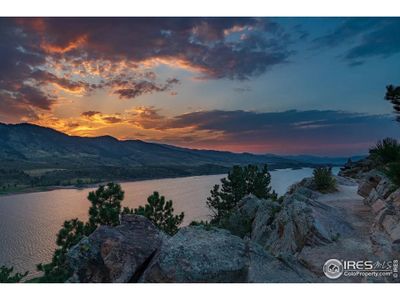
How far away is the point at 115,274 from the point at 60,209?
47.1 meters

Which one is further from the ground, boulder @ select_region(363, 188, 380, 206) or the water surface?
boulder @ select_region(363, 188, 380, 206)

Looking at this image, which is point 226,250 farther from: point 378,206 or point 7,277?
point 7,277

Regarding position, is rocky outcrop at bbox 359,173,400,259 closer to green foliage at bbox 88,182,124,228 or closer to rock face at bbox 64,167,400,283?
rock face at bbox 64,167,400,283

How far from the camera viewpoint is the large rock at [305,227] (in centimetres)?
764

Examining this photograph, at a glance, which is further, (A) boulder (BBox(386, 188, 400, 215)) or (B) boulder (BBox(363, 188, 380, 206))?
(B) boulder (BBox(363, 188, 380, 206))

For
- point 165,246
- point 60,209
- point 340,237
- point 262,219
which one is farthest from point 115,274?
point 60,209

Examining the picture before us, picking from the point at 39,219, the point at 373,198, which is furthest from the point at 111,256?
the point at 39,219

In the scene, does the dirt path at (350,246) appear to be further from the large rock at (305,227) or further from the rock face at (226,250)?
the large rock at (305,227)

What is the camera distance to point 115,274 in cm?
555

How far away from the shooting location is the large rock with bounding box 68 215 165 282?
18.4 feet

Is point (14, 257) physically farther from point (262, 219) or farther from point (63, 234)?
point (262, 219)

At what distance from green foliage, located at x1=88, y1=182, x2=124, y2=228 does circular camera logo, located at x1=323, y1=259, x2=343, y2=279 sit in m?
7.98

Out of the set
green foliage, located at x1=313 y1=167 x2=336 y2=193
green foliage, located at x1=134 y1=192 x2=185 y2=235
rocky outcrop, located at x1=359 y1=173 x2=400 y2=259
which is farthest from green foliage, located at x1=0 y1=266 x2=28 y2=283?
green foliage, located at x1=313 y1=167 x2=336 y2=193

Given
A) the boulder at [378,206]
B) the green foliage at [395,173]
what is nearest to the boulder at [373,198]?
the boulder at [378,206]
